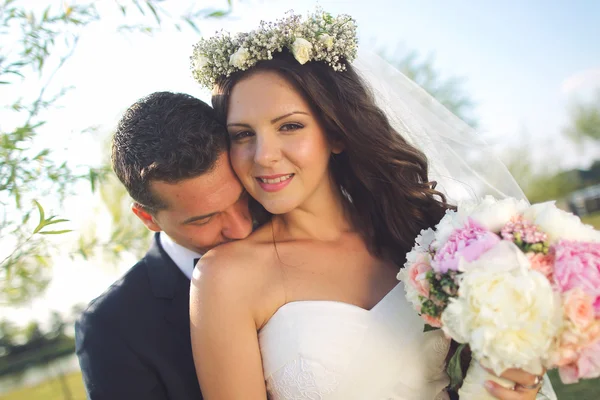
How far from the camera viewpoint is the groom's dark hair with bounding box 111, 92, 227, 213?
3.26 metres

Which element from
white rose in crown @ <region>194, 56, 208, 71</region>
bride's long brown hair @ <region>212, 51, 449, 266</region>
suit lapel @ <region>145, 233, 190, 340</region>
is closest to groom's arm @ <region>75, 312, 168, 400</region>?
suit lapel @ <region>145, 233, 190, 340</region>

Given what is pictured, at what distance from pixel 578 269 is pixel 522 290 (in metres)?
0.26

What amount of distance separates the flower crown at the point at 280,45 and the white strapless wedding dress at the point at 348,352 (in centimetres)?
150

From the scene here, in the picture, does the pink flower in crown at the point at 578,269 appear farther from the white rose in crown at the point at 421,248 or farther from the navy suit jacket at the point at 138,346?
the navy suit jacket at the point at 138,346

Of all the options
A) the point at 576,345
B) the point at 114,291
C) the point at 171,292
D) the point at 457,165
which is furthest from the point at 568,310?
the point at 114,291

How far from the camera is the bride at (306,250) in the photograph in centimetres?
296

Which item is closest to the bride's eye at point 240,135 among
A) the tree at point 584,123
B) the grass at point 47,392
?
the grass at point 47,392

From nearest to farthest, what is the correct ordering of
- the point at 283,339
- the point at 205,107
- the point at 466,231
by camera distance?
the point at 466,231 < the point at 283,339 < the point at 205,107

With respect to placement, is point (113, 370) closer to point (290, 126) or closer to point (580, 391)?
point (290, 126)

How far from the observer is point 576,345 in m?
2.12

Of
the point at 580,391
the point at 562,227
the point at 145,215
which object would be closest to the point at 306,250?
the point at 145,215

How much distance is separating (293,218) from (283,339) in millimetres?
911

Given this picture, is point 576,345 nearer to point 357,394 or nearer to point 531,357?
point 531,357

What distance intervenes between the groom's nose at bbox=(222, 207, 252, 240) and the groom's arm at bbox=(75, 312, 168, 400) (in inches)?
36.2
